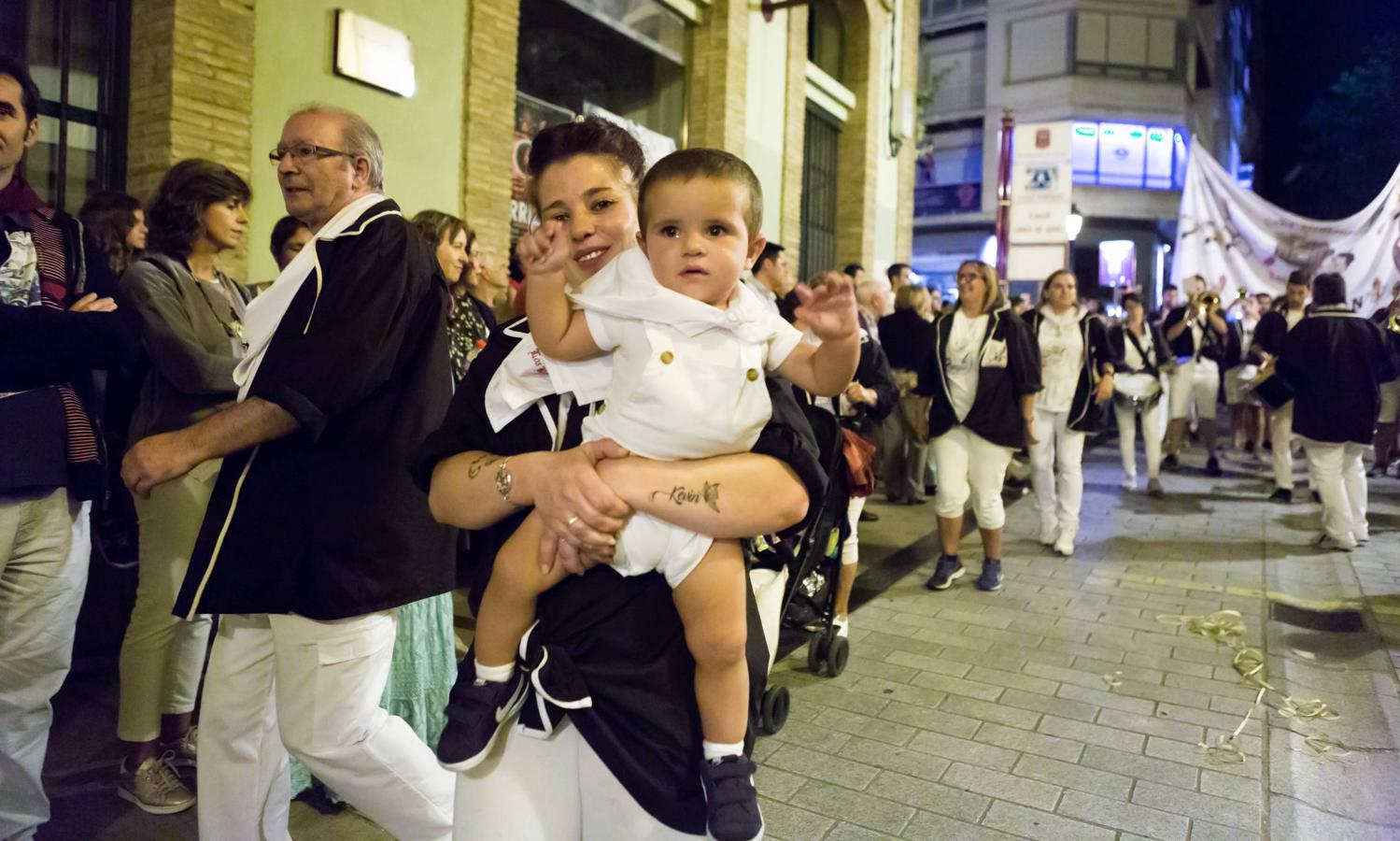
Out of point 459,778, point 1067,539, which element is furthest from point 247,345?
point 1067,539

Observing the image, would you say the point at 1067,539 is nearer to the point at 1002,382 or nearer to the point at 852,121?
the point at 1002,382

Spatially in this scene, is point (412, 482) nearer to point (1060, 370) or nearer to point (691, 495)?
point (691, 495)

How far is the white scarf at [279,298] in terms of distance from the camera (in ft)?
7.66

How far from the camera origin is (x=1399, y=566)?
7512 millimetres

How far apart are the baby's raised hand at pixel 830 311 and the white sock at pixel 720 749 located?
74 cm

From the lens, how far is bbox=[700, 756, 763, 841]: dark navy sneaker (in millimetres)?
1657

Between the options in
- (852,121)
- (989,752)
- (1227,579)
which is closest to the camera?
(989,752)

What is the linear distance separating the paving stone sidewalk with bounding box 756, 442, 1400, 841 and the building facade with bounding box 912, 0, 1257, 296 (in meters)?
26.8

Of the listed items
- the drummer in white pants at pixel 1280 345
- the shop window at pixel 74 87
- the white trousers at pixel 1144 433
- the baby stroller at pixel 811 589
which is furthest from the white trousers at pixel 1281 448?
the shop window at pixel 74 87

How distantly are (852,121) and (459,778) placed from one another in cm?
1567

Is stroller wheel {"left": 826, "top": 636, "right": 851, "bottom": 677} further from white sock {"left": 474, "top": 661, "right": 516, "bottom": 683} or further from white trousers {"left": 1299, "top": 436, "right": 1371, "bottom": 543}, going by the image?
white trousers {"left": 1299, "top": 436, "right": 1371, "bottom": 543}

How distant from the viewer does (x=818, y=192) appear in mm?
15477

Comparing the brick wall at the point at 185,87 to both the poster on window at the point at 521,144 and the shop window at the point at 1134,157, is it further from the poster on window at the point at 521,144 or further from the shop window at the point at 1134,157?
the shop window at the point at 1134,157

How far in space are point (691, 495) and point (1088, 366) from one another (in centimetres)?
694
